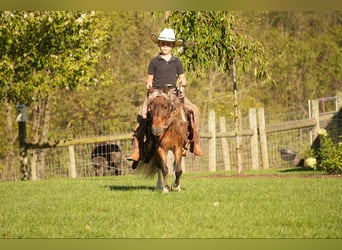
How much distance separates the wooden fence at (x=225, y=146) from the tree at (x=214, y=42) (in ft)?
14.5

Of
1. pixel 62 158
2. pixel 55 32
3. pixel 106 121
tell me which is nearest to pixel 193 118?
pixel 55 32

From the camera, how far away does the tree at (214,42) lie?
19094mm

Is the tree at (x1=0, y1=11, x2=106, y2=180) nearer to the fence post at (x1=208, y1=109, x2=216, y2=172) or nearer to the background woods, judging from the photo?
the background woods

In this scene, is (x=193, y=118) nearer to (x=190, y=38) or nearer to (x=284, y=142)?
(x=190, y=38)

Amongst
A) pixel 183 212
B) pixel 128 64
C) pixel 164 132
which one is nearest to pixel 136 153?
pixel 164 132

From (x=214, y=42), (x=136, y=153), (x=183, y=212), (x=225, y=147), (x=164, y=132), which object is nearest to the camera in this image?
(x=183, y=212)

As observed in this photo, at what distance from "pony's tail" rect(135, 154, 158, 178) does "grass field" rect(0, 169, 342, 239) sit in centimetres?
33

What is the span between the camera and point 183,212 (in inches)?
405

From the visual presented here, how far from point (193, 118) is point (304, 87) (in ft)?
99.7

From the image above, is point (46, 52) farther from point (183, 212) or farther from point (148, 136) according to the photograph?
point (183, 212)

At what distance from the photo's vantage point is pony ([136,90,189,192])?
12344mm

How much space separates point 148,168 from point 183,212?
3323mm

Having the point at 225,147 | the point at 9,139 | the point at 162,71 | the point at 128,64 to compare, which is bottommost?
the point at 225,147

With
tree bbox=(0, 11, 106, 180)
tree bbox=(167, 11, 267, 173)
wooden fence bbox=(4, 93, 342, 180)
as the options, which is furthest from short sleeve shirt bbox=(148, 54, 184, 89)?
wooden fence bbox=(4, 93, 342, 180)
